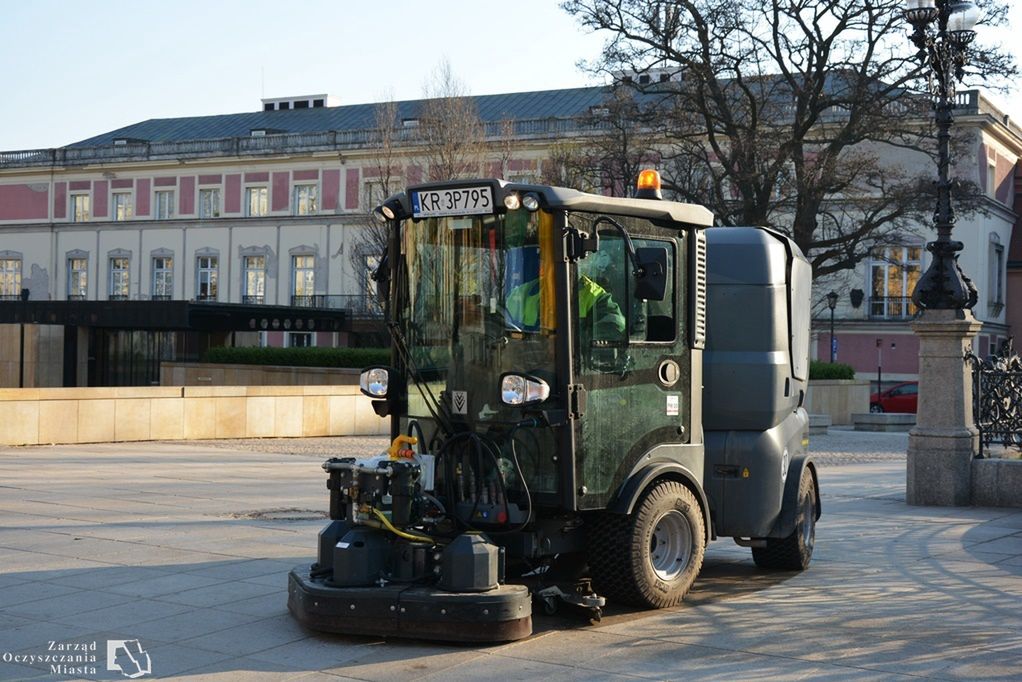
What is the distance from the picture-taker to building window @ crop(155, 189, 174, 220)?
7562cm

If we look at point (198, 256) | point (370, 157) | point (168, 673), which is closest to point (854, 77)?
point (168, 673)

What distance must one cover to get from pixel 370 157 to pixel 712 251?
59.0m

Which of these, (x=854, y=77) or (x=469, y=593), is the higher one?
(x=854, y=77)

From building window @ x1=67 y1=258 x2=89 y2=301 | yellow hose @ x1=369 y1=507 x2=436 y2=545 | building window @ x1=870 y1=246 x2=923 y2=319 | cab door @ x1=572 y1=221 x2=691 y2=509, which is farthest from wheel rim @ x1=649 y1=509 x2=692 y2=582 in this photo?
building window @ x1=67 y1=258 x2=89 y2=301

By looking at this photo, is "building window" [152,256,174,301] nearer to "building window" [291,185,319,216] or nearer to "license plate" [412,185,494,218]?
"building window" [291,185,319,216]

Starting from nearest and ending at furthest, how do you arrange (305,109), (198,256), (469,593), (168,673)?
(168,673) < (469,593) < (198,256) < (305,109)

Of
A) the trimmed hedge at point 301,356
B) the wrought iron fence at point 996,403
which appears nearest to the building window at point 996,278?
the trimmed hedge at point 301,356

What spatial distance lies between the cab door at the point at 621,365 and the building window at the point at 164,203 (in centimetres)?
6967

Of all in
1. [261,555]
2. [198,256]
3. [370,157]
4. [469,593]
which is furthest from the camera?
[198,256]

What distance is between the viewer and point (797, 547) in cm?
1064

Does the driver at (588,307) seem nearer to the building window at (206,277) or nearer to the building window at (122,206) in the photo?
the building window at (206,277)

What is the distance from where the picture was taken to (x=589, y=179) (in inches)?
1460

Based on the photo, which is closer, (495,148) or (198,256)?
(495,148)

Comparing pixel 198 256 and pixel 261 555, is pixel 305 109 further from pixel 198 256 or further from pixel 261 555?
pixel 261 555
